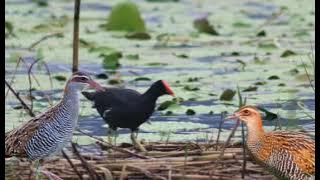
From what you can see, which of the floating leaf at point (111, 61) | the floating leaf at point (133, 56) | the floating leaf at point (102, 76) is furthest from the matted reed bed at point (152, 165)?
the floating leaf at point (133, 56)

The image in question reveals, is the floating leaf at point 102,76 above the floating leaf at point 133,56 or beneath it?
above

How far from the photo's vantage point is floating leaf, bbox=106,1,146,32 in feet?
45.3

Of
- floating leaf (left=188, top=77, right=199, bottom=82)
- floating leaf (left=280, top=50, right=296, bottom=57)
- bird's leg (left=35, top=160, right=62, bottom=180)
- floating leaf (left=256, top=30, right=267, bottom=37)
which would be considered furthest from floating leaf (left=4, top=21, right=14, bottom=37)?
bird's leg (left=35, top=160, right=62, bottom=180)

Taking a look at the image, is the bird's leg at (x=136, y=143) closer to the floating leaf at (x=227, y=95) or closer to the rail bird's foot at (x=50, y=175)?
the rail bird's foot at (x=50, y=175)

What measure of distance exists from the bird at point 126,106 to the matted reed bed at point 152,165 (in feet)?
3.32

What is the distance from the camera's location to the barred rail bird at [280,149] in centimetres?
702

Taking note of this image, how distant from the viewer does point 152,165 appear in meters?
7.42

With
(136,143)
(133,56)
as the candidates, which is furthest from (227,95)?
(133,56)

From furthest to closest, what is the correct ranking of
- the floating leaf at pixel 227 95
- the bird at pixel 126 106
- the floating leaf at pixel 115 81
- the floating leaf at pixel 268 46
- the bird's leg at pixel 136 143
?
the floating leaf at pixel 268 46
the floating leaf at pixel 115 81
the floating leaf at pixel 227 95
the bird at pixel 126 106
the bird's leg at pixel 136 143

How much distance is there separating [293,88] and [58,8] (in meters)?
6.53

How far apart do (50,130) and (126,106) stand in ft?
7.01

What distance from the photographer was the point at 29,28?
14438 mm

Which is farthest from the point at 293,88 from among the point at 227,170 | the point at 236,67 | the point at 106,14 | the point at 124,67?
the point at 106,14

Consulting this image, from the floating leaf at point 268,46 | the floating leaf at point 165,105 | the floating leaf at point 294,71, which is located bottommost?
the floating leaf at point 268,46
